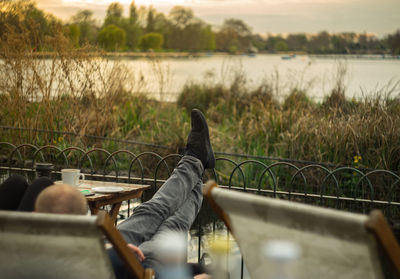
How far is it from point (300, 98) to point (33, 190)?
20.0ft

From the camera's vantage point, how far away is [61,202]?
65.6 inches

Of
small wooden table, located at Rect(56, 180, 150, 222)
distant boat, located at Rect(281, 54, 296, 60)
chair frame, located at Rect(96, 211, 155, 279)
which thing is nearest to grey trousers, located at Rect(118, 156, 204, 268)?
small wooden table, located at Rect(56, 180, 150, 222)

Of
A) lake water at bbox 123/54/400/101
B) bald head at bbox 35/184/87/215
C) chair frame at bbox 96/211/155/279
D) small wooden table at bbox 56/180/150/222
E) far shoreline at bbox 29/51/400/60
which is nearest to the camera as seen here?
chair frame at bbox 96/211/155/279

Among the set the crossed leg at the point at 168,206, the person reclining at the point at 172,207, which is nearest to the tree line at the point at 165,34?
the person reclining at the point at 172,207

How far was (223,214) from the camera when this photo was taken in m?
1.74

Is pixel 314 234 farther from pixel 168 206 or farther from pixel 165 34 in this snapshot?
pixel 165 34

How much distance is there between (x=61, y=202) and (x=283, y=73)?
672cm

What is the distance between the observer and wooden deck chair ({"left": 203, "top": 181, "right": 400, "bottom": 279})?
1.28 metres

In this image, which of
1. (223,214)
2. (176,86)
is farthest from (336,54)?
(223,214)

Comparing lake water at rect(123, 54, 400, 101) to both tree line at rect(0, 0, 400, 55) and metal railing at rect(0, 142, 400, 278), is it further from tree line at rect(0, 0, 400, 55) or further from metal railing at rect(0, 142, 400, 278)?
metal railing at rect(0, 142, 400, 278)

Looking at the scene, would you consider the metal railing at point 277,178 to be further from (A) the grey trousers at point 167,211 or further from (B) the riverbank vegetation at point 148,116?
(A) the grey trousers at point 167,211

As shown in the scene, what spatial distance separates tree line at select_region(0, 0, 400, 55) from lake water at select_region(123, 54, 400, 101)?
47 centimetres

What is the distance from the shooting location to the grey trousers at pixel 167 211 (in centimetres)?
→ 245

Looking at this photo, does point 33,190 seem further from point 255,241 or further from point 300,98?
point 300,98
